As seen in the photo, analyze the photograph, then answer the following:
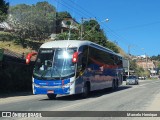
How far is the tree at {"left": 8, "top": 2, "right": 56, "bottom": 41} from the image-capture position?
70812 millimetres

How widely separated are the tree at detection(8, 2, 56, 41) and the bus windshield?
48.8m

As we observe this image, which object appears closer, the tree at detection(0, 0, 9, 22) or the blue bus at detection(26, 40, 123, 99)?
the blue bus at detection(26, 40, 123, 99)

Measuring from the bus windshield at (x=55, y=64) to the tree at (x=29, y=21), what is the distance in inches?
1920

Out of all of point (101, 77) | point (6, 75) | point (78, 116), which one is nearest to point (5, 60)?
point (6, 75)

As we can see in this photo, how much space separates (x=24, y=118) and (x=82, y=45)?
1055 centimetres

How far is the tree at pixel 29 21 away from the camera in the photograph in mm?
70812

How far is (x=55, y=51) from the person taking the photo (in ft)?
73.0

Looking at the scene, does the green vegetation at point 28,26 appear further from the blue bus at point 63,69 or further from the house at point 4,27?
the blue bus at point 63,69

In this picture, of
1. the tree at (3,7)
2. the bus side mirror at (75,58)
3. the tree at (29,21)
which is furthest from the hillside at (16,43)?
the bus side mirror at (75,58)

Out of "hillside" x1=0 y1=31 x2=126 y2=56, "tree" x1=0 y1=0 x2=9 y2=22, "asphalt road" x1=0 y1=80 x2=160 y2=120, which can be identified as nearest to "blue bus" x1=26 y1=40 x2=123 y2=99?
"asphalt road" x1=0 y1=80 x2=160 y2=120

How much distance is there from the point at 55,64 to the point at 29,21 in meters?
49.7

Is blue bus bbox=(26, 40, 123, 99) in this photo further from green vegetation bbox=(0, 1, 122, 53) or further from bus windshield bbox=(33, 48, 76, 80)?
green vegetation bbox=(0, 1, 122, 53)

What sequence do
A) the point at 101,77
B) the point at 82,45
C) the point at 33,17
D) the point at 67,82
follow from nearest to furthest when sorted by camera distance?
the point at 67,82, the point at 82,45, the point at 101,77, the point at 33,17

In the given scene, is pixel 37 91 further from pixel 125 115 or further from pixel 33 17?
pixel 33 17
